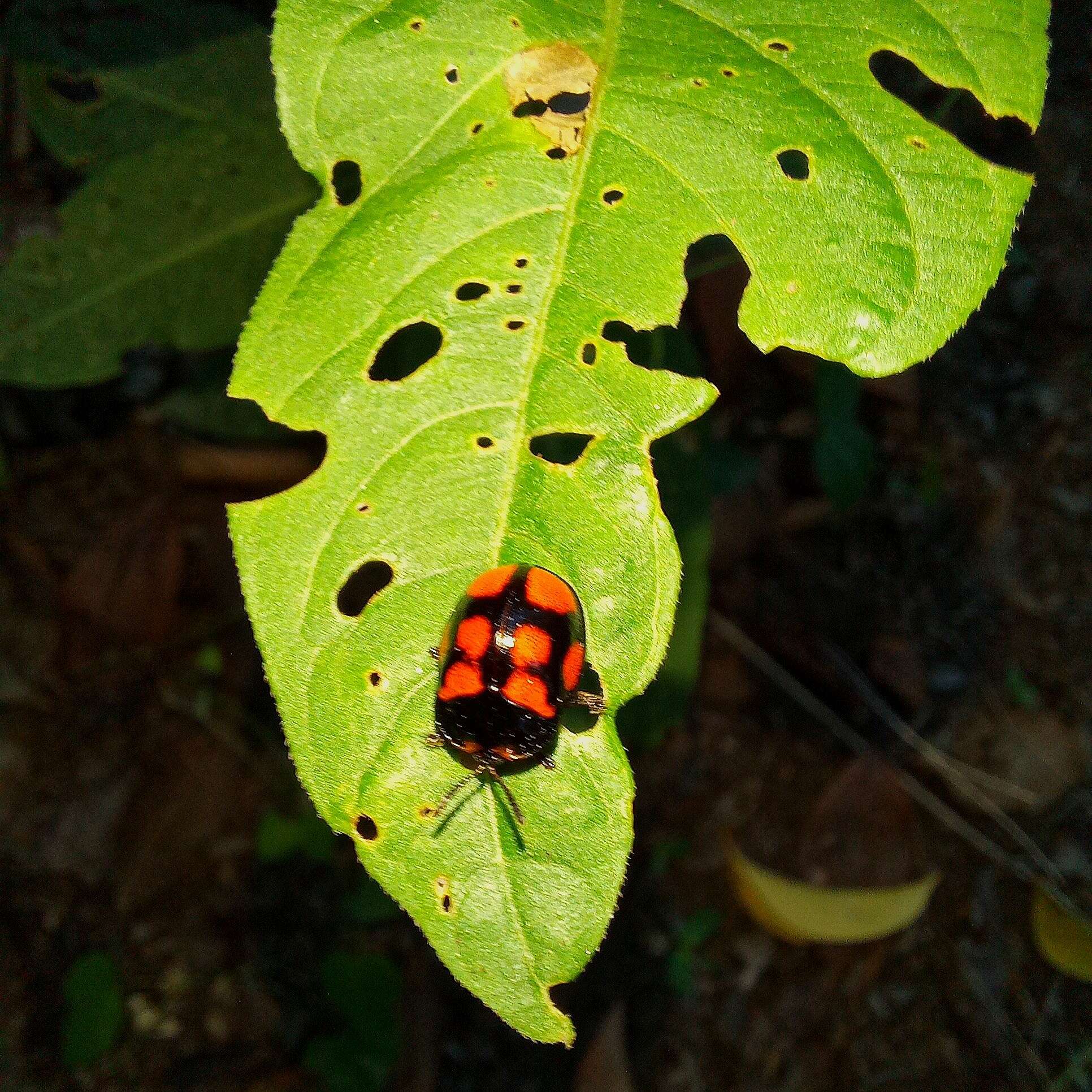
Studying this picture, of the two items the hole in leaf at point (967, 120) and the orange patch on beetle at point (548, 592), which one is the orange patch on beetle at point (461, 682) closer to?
the orange patch on beetle at point (548, 592)

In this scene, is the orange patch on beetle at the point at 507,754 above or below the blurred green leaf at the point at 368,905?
above

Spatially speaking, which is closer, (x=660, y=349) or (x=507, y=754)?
(x=507, y=754)

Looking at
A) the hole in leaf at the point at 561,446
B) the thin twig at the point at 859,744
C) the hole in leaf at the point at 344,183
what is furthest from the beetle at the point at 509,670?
the thin twig at the point at 859,744

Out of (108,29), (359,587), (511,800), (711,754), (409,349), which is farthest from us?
(711,754)

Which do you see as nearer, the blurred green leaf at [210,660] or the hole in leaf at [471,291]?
the hole in leaf at [471,291]

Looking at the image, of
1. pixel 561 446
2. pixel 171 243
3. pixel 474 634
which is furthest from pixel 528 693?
pixel 171 243

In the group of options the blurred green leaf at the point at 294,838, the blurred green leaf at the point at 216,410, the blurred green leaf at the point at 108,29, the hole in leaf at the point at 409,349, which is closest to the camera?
the hole in leaf at the point at 409,349

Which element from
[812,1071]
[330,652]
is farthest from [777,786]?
[330,652]

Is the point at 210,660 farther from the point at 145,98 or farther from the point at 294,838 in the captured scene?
the point at 145,98
